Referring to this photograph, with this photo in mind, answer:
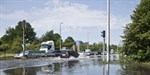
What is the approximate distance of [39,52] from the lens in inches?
2830

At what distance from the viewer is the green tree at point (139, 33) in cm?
3441

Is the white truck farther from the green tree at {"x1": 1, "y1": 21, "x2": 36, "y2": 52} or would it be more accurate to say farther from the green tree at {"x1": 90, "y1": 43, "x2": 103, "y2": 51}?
the green tree at {"x1": 90, "y1": 43, "x2": 103, "y2": 51}

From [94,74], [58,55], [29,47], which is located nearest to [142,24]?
[94,74]

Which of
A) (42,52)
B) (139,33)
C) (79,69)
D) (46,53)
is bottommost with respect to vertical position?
(79,69)

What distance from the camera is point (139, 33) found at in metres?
35.2

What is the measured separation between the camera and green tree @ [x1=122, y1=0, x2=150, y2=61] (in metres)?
34.4

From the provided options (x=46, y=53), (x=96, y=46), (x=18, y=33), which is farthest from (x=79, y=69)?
(x=96, y=46)

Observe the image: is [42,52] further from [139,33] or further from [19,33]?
[19,33]

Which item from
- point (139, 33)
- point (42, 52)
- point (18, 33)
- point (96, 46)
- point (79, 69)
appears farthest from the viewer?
point (96, 46)

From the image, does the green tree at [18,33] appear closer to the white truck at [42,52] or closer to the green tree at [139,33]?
the white truck at [42,52]

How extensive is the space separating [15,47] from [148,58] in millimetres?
58614

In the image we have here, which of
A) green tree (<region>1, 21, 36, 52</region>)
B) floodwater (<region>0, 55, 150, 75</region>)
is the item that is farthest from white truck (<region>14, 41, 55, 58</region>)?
green tree (<region>1, 21, 36, 52</region>)

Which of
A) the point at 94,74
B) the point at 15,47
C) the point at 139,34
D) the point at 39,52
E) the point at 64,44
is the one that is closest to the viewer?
the point at 94,74

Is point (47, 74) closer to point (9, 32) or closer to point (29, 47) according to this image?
point (29, 47)
